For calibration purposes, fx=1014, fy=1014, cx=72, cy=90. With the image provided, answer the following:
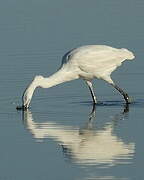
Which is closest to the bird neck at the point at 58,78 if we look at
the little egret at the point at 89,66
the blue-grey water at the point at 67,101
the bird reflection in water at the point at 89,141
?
the little egret at the point at 89,66

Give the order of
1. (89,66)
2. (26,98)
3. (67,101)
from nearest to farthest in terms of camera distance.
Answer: (26,98), (67,101), (89,66)

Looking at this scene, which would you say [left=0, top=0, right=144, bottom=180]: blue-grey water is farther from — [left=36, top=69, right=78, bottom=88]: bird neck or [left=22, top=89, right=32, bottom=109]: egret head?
[left=36, top=69, right=78, bottom=88]: bird neck

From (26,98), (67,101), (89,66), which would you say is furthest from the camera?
(89,66)

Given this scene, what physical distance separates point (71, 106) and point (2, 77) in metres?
3.26

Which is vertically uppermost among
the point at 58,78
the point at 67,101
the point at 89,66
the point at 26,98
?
the point at 89,66

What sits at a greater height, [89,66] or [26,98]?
[89,66]

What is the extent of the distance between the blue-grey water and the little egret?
18.4 inches

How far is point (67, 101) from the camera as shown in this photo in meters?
23.7

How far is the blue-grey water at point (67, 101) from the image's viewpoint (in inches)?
687

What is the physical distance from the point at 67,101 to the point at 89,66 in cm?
99

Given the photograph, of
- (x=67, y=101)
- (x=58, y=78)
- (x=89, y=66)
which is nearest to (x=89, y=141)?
(x=67, y=101)

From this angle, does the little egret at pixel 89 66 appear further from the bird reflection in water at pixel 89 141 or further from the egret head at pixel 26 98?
the bird reflection in water at pixel 89 141

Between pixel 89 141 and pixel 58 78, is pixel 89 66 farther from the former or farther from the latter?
pixel 89 141

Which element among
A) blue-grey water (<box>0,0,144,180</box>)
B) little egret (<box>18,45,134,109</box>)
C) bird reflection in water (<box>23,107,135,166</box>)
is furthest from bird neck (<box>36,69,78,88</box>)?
bird reflection in water (<box>23,107,135,166</box>)
